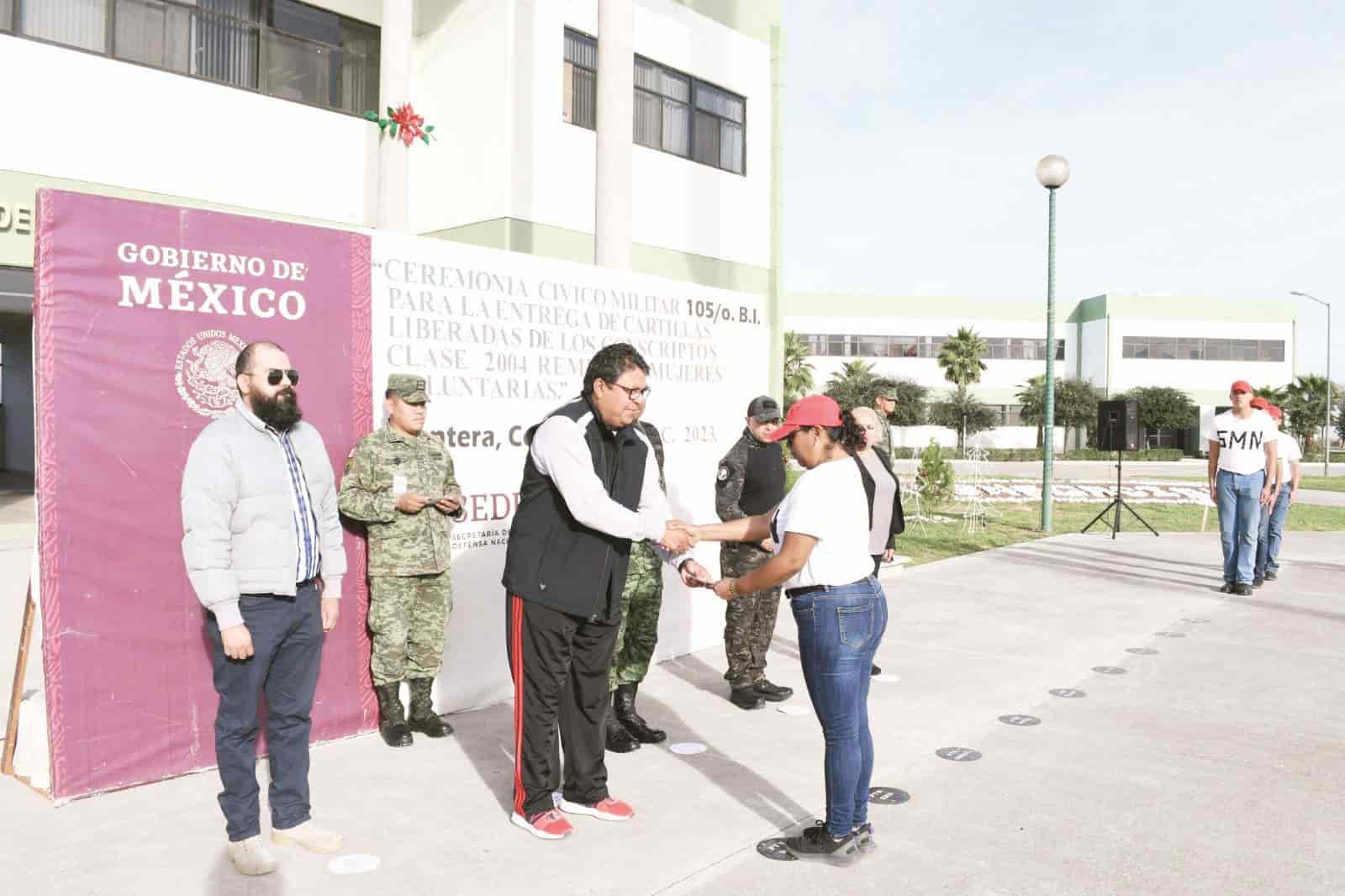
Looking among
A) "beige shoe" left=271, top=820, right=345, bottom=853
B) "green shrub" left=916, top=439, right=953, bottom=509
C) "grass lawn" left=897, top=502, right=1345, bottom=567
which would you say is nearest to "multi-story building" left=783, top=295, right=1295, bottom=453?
"grass lawn" left=897, top=502, right=1345, bottom=567

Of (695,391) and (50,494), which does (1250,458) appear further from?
(50,494)

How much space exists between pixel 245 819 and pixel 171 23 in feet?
39.7

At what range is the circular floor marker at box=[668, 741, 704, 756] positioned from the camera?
485 cm

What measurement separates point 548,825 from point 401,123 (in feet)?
37.3

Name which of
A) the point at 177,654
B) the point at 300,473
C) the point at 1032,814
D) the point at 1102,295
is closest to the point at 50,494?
the point at 177,654

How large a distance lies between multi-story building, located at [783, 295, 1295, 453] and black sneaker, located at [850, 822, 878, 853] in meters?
56.7

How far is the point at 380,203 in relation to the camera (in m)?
13.2

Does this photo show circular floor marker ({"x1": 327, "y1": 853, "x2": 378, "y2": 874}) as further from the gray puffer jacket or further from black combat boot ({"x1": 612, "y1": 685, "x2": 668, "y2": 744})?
black combat boot ({"x1": 612, "y1": 685, "x2": 668, "y2": 744})

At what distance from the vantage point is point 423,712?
511cm

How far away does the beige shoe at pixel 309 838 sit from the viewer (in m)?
3.63

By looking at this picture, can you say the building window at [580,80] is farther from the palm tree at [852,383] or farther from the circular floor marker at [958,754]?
→ the palm tree at [852,383]

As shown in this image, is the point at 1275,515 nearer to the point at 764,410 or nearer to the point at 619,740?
the point at 764,410

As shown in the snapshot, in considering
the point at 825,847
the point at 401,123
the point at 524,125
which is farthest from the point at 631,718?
the point at 524,125

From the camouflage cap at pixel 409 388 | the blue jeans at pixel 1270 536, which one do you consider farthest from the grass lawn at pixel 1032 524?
the camouflage cap at pixel 409 388
